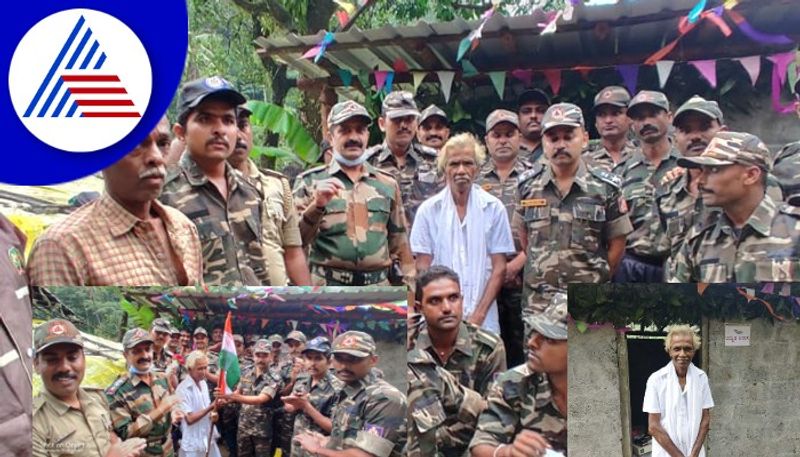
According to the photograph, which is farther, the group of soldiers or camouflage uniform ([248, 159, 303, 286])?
camouflage uniform ([248, 159, 303, 286])

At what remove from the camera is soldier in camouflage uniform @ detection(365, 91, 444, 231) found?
3754 millimetres

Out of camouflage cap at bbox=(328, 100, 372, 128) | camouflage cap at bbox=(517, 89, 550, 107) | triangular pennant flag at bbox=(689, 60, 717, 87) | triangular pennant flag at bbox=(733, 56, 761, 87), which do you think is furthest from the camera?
camouflage cap at bbox=(517, 89, 550, 107)

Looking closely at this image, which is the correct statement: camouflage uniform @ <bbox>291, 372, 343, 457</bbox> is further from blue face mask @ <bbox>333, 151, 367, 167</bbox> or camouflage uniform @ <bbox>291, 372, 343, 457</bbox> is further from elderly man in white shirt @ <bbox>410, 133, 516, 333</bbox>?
blue face mask @ <bbox>333, 151, 367, 167</bbox>

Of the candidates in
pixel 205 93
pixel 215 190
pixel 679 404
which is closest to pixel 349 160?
pixel 215 190

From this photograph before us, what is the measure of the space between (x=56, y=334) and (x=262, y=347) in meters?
0.64

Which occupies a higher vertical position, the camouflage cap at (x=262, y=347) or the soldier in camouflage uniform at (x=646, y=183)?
the soldier in camouflage uniform at (x=646, y=183)

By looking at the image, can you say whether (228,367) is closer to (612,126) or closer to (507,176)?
(507,176)

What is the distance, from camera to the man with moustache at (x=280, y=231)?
297 centimetres

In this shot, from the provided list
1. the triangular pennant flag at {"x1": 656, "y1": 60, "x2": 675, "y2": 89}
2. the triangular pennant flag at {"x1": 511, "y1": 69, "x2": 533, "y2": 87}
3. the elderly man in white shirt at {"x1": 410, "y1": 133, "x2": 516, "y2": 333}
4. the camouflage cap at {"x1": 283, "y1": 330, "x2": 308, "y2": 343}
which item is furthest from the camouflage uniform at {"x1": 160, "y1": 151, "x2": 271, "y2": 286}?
the triangular pennant flag at {"x1": 656, "y1": 60, "x2": 675, "y2": 89}

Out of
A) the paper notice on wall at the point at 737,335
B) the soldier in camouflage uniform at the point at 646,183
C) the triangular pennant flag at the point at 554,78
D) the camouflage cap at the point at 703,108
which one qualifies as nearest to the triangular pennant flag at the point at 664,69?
the soldier in camouflage uniform at the point at 646,183

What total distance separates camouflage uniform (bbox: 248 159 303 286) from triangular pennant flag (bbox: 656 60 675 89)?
175cm

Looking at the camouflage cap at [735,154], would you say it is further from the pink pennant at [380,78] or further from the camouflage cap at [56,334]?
the pink pennant at [380,78]

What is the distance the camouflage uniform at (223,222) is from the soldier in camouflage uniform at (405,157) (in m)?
0.95

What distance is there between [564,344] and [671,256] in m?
0.72
